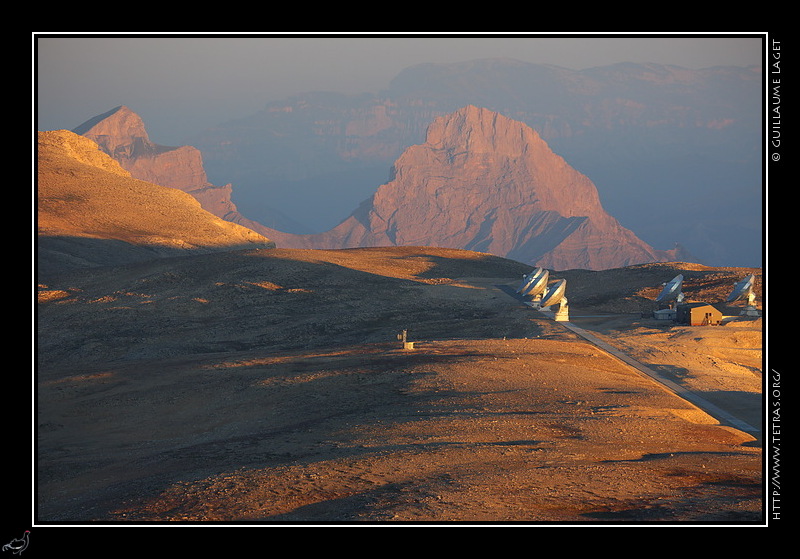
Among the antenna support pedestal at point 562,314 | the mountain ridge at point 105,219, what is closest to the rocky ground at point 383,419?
the antenna support pedestal at point 562,314

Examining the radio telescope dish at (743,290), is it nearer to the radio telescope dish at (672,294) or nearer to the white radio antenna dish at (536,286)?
the radio telescope dish at (672,294)

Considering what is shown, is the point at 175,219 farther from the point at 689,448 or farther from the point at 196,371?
the point at 689,448

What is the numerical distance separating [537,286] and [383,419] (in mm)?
39711

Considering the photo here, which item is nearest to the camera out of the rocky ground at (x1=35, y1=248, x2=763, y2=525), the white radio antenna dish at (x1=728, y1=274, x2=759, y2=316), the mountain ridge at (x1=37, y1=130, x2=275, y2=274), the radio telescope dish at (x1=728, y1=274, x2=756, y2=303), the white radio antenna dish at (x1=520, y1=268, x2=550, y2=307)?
the rocky ground at (x1=35, y1=248, x2=763, y2=525)

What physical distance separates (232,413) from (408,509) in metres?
15.2

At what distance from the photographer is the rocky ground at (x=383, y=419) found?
19062mm

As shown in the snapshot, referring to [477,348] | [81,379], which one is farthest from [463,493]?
[81,379]

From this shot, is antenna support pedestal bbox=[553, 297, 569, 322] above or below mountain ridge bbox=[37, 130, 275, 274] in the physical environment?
below

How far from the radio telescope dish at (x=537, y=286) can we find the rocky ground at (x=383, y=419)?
1109 mm

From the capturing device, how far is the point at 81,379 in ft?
132

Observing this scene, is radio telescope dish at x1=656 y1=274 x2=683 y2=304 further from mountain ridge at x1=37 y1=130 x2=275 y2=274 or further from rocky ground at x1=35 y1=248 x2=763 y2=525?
mountain ridge at x1=37 y1=130 x2=275 y2=274

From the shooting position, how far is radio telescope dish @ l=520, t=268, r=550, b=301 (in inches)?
2586

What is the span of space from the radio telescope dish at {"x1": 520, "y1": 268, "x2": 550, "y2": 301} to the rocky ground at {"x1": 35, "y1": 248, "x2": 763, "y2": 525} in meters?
1.11

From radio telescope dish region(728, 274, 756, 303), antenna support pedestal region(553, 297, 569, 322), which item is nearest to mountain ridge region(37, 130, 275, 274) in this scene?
antenna support pedestal region(553, 297, 569, 322)
